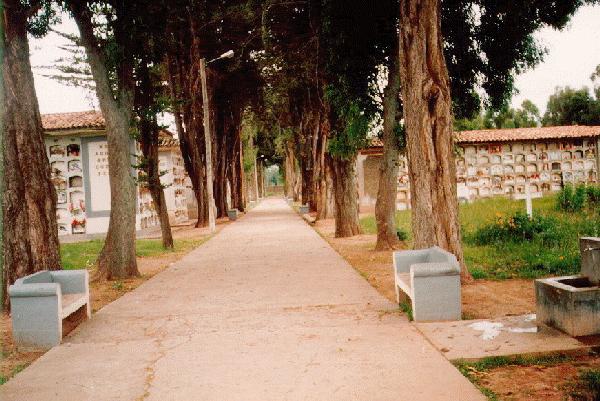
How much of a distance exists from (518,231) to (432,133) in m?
5.20

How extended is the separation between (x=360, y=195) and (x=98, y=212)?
1527cm

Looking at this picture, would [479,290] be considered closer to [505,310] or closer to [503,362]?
[505,310]

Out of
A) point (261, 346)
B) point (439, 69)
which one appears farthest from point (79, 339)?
point (439, 69)

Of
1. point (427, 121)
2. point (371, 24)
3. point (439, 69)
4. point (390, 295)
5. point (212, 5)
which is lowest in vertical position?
point (390, 295)

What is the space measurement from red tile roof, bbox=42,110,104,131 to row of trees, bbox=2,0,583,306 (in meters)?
3.68

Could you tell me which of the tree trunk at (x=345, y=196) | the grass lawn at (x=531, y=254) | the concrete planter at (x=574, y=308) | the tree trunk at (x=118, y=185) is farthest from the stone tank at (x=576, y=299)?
the tree trunk at (x=345, y=196)

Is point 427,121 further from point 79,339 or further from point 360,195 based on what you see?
point 360,195

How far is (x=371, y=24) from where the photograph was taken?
11711mm

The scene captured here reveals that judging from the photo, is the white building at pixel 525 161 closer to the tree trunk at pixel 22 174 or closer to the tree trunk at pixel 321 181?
the tree trunk at pixel 321 181

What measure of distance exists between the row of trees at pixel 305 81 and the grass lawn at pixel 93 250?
703 mm

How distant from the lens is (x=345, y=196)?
16.0 meters

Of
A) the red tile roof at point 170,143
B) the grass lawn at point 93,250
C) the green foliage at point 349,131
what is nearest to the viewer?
the green foliage at point 349,131

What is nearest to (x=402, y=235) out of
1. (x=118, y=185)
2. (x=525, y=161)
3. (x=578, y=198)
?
(x=578, y=198)

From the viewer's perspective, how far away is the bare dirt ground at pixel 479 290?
6.25 m
